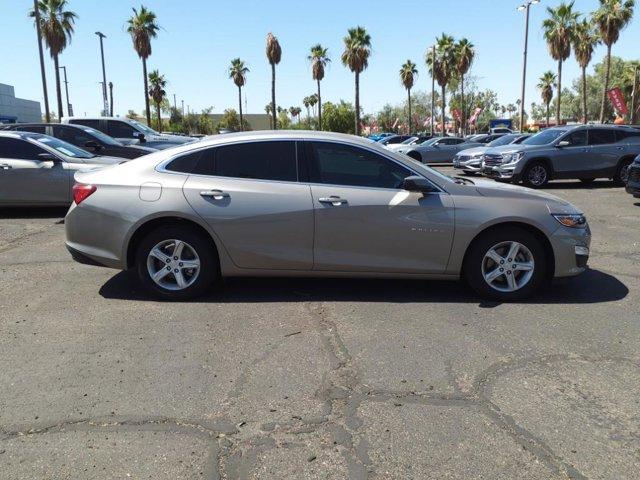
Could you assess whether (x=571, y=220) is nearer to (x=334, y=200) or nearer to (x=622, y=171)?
(x=334, y=200)

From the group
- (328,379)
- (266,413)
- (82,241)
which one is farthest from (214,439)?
(82,241)

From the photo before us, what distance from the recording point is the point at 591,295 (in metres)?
5.48

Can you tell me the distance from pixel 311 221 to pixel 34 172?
7.11 metres

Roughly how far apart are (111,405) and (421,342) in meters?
2.22

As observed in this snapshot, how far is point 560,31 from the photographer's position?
3984 cm

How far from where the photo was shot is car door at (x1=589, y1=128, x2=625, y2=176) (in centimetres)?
1484

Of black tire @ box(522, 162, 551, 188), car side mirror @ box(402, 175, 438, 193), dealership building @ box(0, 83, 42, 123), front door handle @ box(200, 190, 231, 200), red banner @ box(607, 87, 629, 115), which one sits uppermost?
dealership building @ box(0, 83, 42, 123)

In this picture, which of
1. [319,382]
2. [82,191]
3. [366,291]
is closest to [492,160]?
[366,291]

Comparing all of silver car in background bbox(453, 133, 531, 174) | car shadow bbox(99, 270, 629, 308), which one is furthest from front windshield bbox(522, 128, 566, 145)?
car shadow bbox(99, 270, 629, 308)

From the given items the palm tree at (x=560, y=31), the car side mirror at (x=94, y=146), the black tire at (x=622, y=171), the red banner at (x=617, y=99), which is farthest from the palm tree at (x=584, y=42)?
the car side mirror at (x=94, y=146)

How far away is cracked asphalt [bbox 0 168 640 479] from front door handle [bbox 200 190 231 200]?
0.97 metres

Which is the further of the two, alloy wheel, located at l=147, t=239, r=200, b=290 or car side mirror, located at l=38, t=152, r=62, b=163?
car side mirror, located at l=38, t=152, r=62, b=163

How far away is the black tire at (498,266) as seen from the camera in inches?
203

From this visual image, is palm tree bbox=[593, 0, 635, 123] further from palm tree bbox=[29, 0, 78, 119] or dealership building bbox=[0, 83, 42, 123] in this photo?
dealership building bbox=[0, 83, 42, 123]
